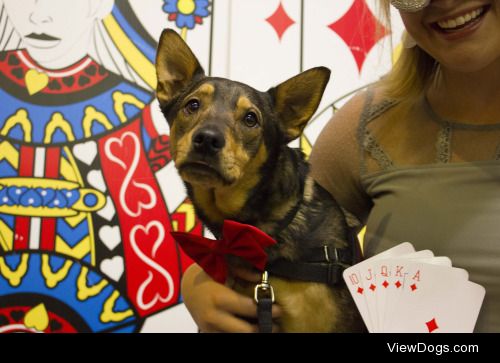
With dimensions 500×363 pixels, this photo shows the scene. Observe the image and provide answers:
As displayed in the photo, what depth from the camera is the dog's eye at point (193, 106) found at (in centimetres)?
118

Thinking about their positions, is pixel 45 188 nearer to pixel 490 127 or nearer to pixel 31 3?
pixel 31 3

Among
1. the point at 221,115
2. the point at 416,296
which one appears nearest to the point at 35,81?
the point at 221,115

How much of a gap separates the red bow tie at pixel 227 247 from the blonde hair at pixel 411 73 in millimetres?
572

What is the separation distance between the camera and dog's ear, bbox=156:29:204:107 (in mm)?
1234

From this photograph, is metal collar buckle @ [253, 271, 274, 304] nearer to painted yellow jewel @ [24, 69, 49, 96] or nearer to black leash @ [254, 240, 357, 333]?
black leash @ [254, 240, 357, 333]

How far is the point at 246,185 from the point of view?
1159 mm

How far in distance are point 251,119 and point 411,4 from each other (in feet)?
1.53

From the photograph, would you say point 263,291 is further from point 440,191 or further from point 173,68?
point 173,68

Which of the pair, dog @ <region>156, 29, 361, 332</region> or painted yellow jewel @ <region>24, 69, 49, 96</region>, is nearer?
dog @ <region>156, 29, 361, 332</region>

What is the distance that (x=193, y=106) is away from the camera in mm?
1188

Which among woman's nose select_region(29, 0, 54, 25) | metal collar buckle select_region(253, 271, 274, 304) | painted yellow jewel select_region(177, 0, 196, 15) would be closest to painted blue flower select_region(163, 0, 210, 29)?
painted yellow jewel select_region(177, 0, 196, 15)

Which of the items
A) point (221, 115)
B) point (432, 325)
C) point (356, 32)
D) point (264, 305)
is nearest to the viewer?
point (432, 325)
